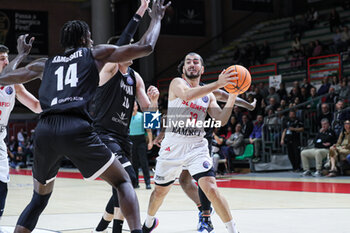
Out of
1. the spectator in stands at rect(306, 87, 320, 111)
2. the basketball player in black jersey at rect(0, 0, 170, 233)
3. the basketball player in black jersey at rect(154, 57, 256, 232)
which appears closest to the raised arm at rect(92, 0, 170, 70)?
the basketball player in black jersey at rect(0, 0, 170, 233)

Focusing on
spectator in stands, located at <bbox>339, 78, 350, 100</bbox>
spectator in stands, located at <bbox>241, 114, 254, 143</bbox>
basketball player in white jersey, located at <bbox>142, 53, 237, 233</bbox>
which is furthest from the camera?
spectator in stands, located at <bbox>241, 114, 254, 143</bbox>

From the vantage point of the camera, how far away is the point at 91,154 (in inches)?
153

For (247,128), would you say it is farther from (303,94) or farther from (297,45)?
(297,45)

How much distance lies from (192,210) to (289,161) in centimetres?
826

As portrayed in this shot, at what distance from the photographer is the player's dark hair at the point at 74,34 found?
4102 mm

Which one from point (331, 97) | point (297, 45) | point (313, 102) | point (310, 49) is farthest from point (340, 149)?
point (297, 45)

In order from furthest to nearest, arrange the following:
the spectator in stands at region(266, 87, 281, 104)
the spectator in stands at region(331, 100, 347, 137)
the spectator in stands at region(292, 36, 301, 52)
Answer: the spectator in stands at region(292, 36, 301, 52) < the spectator in stands at region(266, 87, 281, 104) < the spectator in stands at region(331, 100, 347, 137)

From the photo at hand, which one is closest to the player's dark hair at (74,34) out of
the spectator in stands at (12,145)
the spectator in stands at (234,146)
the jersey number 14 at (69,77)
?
the jersey number 14 at (69,77)

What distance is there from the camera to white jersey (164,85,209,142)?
5.70 m

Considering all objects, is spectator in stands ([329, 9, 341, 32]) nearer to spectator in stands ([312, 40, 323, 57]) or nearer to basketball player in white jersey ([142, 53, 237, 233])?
spectator in stands ([312, 40, 323, 57])

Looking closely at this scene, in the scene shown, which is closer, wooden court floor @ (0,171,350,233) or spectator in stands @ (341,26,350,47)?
wooden court floor @ (0,171,350,233)

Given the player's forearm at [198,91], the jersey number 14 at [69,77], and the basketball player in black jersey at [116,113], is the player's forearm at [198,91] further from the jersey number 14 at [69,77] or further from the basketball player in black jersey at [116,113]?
the jersey number 14 at [69,77]

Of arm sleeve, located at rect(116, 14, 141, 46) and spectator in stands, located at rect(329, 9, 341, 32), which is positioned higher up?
spectator in stands, located at rect(329, 9, 341, 32)

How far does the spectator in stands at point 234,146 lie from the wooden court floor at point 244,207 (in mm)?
2578
